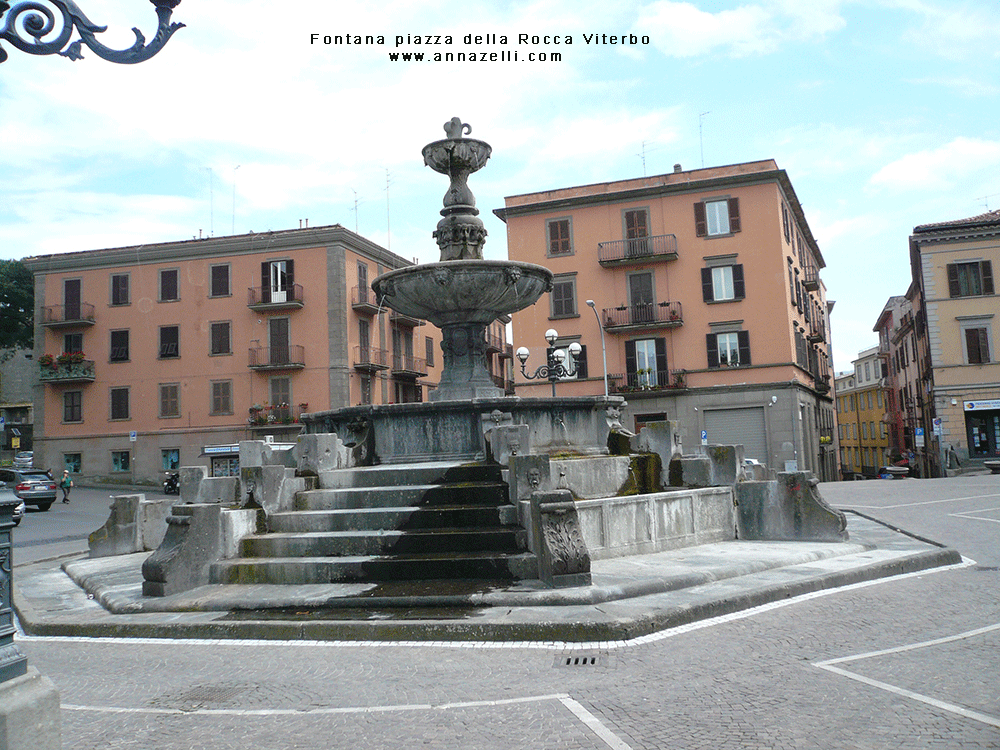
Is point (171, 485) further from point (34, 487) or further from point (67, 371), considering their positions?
point (67, 371)

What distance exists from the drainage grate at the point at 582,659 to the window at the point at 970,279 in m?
41.7

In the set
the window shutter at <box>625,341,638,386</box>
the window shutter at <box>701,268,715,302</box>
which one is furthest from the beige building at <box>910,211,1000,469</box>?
the window shutter at <box>625,341,638,386</box>

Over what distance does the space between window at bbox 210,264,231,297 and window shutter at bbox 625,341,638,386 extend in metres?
20.5

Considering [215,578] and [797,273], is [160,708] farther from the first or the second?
[797,273]

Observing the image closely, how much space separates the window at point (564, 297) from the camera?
39906 millimetres

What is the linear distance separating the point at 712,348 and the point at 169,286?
1098 inches

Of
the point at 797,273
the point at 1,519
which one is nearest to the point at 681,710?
the point at 1,519

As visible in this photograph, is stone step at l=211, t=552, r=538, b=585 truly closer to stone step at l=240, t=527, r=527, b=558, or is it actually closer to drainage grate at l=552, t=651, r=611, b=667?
stone step at l=240, t=527, r=527, b=558

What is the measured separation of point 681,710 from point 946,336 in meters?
42.0

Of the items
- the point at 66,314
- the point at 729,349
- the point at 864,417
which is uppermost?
the point at 66,314

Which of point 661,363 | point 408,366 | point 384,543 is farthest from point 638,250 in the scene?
point 384,543

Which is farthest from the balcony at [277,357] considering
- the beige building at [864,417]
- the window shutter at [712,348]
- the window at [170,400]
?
the beige building at [864,417]

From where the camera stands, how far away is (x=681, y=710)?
4555 millimetres

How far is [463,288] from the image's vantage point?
1175 cm
